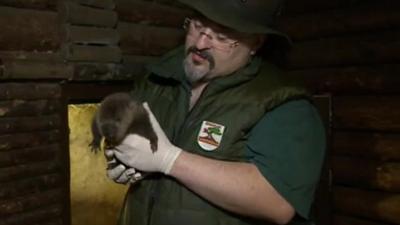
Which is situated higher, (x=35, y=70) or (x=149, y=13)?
(x=149, y=13)

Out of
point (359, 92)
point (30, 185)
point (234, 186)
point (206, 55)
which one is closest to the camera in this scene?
point (234, 186)

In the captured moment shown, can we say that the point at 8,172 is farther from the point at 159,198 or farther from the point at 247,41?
the point at 247,41

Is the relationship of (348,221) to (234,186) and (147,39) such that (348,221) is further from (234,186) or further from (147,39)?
(234,186)

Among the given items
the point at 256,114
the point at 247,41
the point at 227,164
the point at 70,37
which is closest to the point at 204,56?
the point at 247,41

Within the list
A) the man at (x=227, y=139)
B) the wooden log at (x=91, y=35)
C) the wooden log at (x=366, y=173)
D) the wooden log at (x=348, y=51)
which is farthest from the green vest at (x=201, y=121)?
the wooden log at (x=366, y=173)

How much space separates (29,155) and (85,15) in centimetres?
88

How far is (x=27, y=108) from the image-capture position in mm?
2693

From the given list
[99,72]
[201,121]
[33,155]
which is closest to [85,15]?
[99,72]

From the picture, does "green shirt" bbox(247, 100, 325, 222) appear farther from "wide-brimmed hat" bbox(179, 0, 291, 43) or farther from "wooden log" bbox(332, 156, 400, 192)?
"wooden log" bbox(332, 156, 400, 192)

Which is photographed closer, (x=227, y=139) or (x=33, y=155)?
(x=227, y=139)

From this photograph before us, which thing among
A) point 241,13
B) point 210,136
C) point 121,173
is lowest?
point 121,173

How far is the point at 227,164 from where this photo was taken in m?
1.60

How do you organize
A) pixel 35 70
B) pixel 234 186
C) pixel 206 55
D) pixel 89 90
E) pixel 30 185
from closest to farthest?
pixel 234 186 → pixel 206 55 → pixel 35 70 → pixel 30 185 → pixel 89 90

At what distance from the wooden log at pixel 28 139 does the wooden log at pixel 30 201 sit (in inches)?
11.3
